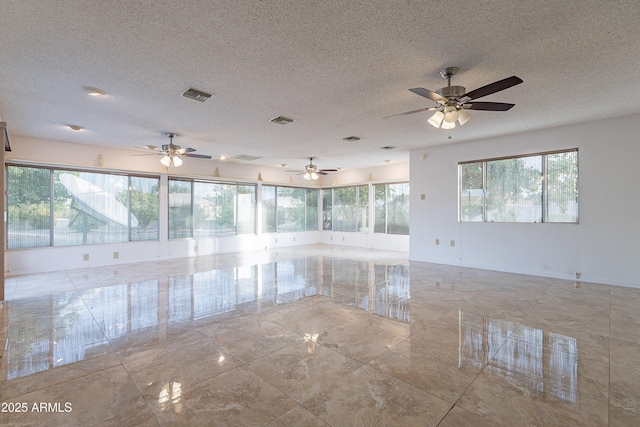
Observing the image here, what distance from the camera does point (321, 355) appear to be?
99.1 inches

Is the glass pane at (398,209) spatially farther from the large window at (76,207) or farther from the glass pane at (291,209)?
the large window at (76,207)

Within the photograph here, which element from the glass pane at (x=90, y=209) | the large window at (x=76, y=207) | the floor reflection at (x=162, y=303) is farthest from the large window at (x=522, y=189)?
the glass pane at (x=90, y=209)

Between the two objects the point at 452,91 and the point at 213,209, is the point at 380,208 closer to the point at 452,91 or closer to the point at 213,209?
the point at 213,209

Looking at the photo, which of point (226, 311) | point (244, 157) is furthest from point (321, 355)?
point (244, 157)

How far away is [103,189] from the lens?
6965 mm

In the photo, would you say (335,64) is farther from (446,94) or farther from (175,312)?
(175,312)

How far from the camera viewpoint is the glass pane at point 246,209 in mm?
9574

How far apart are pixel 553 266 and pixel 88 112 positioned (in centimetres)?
838

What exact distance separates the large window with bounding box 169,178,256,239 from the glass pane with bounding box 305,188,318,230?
8.08ft

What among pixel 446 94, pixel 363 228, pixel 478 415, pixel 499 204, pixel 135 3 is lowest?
pixel 478 415

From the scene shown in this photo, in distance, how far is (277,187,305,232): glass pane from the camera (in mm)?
10781

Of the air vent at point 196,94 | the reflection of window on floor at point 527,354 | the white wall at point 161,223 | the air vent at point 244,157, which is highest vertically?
the air vent at point 244,157

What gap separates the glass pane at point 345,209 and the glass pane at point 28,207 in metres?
8.23

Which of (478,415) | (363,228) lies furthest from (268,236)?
(478,415)
